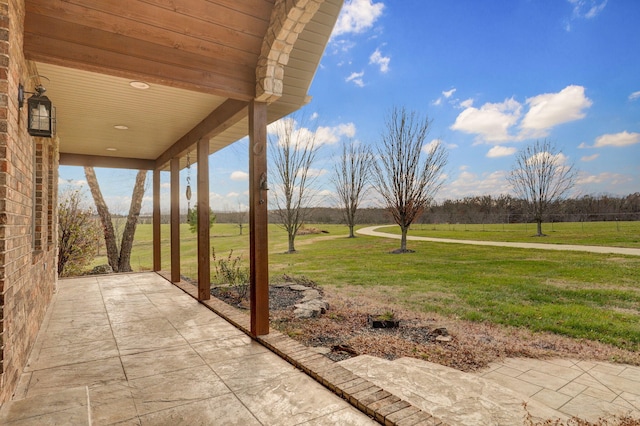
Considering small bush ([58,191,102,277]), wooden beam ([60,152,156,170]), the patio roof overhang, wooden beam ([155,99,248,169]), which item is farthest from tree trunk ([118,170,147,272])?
the patio roof overhang

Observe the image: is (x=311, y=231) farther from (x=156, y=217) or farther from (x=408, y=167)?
(x=156, y=217)

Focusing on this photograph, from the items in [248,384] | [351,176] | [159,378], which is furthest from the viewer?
[351,176]

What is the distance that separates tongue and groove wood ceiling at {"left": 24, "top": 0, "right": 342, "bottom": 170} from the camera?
2527 millimetres

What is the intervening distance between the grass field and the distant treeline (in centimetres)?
121

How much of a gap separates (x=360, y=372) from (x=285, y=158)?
1029cm

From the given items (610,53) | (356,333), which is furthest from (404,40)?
(356,333)

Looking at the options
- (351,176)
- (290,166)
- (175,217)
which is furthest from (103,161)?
(351,176)

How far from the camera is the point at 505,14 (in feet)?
47.1

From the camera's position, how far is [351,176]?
608 inches

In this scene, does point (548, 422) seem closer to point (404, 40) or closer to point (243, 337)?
point (243, 337)

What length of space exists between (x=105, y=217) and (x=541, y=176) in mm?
16638

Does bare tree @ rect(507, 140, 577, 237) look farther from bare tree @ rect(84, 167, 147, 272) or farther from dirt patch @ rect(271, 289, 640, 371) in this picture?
bare tree @ rect(84, 167, 147, 272)

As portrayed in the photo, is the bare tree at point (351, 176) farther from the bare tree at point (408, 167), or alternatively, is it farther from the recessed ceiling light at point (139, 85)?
the recessed ceiling light at point (139, 85)

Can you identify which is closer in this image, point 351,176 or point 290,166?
point 290,166
